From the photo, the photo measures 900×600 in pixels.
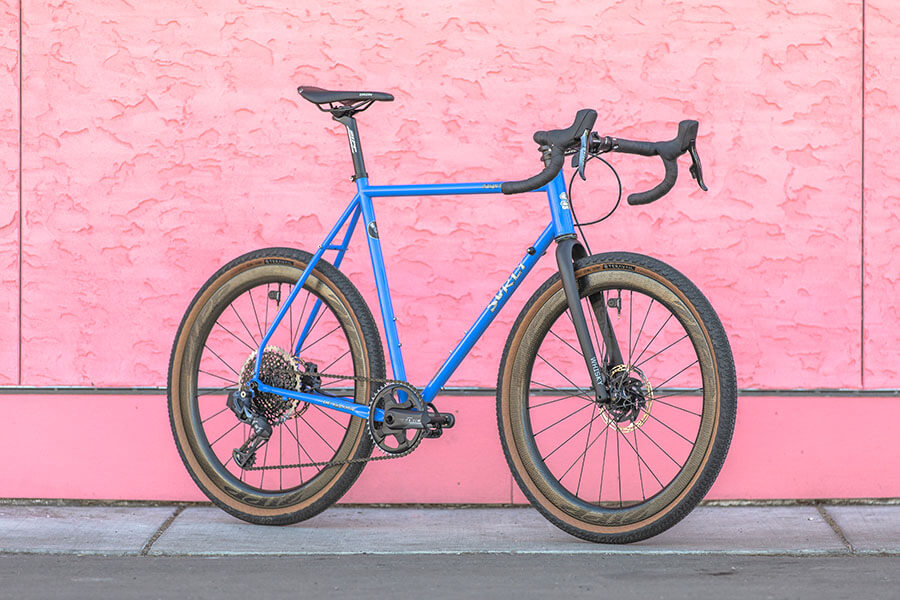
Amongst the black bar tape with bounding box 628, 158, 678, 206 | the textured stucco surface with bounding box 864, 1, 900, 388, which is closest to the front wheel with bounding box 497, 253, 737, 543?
the black bar tape with bounding box 628, 158, 678, 206

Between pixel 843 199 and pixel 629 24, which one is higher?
pixel 629 24

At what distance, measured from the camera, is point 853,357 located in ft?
15.5

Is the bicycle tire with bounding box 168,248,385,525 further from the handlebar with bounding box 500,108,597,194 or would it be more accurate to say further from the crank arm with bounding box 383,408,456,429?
the handlebar with bounding box 500,108,597,194

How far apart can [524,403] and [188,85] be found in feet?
6.24

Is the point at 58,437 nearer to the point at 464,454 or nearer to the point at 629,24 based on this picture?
the point at 464,454

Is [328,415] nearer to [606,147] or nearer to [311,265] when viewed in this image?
[311,265]

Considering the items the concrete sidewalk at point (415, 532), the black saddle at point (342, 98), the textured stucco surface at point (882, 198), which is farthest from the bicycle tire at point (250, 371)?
the textured stucco surface at point (882, 198)

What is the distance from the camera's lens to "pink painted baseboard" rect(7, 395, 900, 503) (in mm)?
4707

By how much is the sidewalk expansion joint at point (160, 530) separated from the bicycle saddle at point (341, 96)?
1.67m

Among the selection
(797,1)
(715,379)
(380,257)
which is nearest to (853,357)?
(715,379)

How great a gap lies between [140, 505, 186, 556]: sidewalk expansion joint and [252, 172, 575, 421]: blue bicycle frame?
0.63 meters

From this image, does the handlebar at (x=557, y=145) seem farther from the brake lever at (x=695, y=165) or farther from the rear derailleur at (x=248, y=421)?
the rear derailleur at (x=248, y=421)

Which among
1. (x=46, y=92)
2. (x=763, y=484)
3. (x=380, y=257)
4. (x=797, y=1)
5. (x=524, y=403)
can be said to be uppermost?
(x=797, y=1)

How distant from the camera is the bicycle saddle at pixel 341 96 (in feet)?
14.1
